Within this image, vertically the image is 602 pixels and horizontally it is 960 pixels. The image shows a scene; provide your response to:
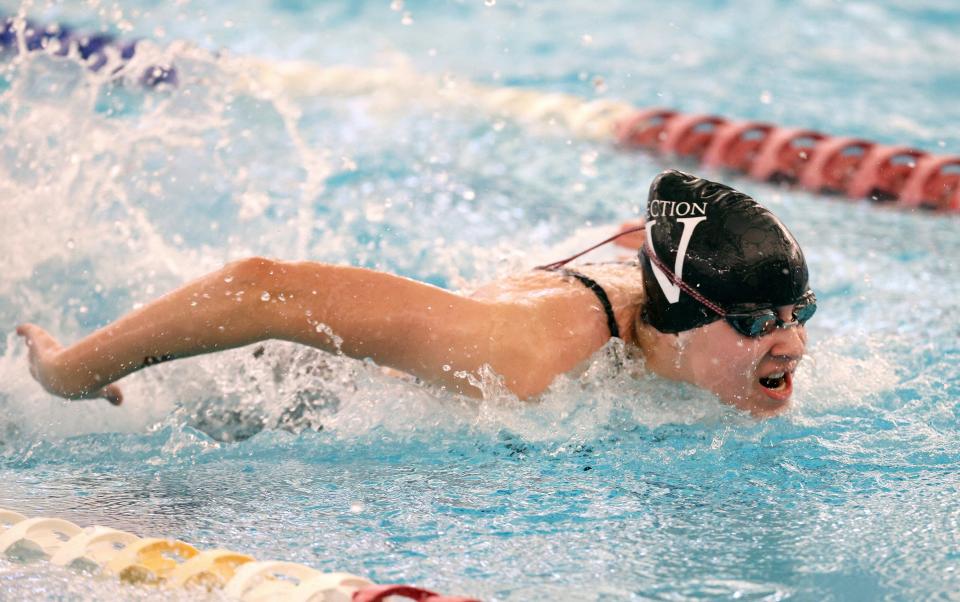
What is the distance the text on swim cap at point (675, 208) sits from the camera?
99.2 inches

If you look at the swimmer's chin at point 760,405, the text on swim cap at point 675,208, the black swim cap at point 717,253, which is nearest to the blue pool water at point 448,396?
the swimmer's chin at point 760,405

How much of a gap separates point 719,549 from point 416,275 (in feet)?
6.60

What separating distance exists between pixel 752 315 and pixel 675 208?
295 mm

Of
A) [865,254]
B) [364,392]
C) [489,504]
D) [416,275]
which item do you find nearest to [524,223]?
[416,275]

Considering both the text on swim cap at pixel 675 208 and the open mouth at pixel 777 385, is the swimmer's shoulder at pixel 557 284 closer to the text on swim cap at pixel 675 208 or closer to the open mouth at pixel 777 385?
the text on swim cap at pixel 675 208

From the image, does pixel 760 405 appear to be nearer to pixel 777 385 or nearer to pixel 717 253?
pixel 777 385

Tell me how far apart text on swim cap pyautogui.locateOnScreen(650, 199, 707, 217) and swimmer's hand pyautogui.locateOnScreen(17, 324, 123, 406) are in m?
1.38

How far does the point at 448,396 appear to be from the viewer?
108 inches

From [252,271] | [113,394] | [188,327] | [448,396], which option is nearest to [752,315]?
[448,396]

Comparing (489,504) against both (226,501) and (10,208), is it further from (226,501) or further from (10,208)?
(10,208)

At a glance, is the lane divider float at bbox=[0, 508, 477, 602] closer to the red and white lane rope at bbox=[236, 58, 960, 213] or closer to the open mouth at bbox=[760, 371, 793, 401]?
the open mouth at bbox=[760, 371, 793, 401]

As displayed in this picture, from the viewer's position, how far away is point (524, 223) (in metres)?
4.59

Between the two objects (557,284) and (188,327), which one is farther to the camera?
(557,284)

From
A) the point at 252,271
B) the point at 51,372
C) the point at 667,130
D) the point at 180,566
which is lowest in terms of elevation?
the point at 667,130
